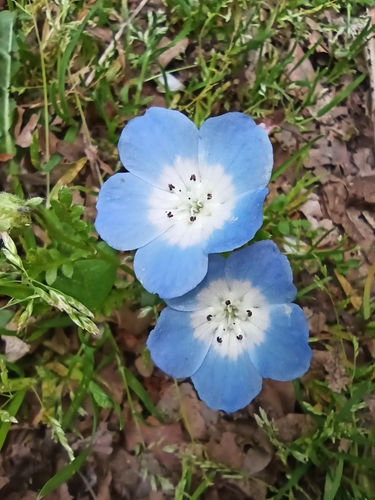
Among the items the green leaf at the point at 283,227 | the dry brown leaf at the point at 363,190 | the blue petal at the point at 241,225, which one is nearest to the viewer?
the blue petal at the point at 241,225

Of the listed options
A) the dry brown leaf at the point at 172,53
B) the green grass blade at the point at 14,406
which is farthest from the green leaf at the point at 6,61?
the green grass blade at the point at 14,406

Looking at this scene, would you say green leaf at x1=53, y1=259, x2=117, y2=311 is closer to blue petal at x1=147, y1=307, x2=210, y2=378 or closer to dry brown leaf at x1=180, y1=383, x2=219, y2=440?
blue petal at x1=147, y1=307, x2=210, y2=378

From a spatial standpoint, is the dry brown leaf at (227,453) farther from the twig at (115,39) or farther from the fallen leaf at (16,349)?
the twig at (115,39)

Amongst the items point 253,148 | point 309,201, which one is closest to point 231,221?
point 253,148

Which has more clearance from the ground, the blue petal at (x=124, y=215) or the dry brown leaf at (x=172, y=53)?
the dry brown leaf at (x=172, y=53)

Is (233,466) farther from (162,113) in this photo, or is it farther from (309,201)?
(162,113)

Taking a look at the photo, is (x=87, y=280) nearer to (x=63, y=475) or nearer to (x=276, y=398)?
(x=63, y=475)
